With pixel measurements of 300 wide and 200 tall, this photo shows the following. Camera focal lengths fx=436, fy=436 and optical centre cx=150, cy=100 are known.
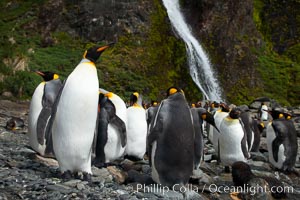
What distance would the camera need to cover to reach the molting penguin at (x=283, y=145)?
9836 mm

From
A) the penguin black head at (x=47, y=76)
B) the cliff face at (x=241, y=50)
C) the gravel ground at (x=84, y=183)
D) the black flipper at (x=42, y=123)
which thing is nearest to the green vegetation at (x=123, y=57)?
the cliff face at (x=241, y=50)

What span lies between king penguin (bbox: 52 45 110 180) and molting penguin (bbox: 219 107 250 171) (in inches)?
184

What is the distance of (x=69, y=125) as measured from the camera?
545cm

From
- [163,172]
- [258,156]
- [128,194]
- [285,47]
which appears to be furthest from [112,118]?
[285,47]

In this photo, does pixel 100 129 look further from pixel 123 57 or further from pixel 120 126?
pixel 123 57

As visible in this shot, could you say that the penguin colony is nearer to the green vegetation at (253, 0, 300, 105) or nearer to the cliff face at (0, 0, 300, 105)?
the cliff face at (0, 0, 300, 105)

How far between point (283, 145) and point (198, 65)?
1675 cm

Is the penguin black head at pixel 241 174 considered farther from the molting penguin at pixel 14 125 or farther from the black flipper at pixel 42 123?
the molting penguin at pixel 14 125

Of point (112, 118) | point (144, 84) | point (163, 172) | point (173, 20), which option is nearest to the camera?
point (163, 172)

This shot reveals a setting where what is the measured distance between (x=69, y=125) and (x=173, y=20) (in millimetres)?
23677

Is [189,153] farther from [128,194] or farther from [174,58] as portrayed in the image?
[174,58]

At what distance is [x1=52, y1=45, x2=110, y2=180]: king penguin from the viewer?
17.9 feet

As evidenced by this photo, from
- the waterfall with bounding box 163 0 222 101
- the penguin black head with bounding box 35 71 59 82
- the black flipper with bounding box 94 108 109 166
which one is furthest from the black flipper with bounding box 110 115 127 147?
the waterfall with bounding box 163 0 222 101

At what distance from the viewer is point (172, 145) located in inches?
239
